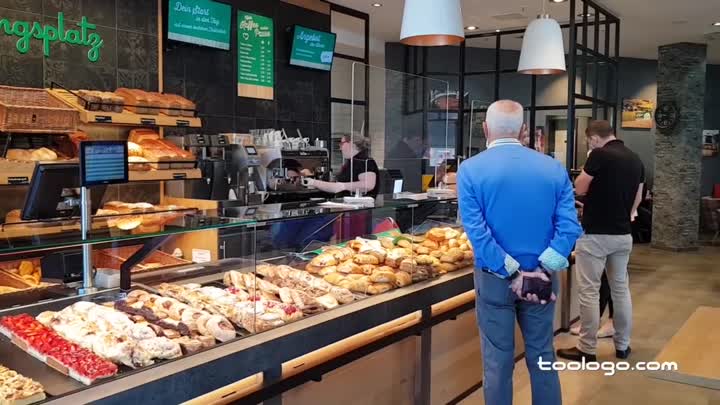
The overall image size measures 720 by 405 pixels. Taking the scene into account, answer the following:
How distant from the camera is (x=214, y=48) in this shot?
18.5 feet

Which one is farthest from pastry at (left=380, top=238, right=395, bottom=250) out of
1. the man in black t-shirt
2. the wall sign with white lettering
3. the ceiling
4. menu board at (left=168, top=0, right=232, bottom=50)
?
the ceiling

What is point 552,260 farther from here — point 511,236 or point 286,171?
point 286,171

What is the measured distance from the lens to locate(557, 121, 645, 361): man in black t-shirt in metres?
4.10

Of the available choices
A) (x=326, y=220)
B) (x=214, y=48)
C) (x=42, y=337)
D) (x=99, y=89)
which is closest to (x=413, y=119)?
(x=214, y=48)

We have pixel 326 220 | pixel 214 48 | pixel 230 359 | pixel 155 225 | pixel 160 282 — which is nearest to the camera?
pixel 230 359

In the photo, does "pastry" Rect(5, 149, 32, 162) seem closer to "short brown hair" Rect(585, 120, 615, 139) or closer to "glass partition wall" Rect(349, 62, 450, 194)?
"glass partition wall" Rect(349, 62, 450, 194)

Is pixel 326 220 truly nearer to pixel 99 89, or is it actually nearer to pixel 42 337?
pixel 42 337

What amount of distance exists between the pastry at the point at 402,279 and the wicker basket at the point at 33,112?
101 inches

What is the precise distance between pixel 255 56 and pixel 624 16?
5.06m

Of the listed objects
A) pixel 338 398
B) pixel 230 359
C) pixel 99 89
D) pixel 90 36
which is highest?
pixel 90 36

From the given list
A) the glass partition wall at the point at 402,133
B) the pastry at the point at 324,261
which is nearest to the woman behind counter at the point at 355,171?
the glass partition wall at the point at 402,133

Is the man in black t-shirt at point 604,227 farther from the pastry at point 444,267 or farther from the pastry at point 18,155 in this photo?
the pastry at point 18,155

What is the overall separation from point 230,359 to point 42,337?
0.59 metres

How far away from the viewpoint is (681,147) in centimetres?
1014
